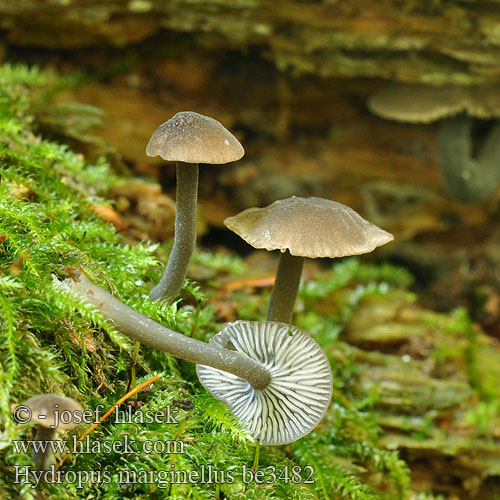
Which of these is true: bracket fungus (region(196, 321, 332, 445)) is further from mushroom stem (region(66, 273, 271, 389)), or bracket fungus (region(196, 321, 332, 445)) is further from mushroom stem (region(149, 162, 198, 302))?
mushroom stem (region(149, 162, 198, 302))

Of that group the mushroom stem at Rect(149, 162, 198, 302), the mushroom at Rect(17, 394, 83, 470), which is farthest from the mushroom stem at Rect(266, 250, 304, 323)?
the mushroom at Rect(17, 394, 83, 470)

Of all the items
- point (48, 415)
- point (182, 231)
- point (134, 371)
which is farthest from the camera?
point (182, 231)

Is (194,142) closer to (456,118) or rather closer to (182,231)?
(182,231)

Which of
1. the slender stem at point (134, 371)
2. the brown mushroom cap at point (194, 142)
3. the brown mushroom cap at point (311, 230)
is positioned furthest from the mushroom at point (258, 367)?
the brown mushroom cap at point (194, 142)

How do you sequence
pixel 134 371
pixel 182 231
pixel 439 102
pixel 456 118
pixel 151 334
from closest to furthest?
pixel 151 334
pixel 134 371
pixel 182 231
pixel 439 102
pixel 456 118

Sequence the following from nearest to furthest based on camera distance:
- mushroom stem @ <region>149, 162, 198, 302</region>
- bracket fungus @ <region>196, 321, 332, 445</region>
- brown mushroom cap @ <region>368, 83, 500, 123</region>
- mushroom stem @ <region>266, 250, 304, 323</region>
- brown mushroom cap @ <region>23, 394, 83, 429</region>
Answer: brown mushroom cap @ <region>23, 394, 83, 429</region> → bracket fungus @ <region>196, 321, 332, 445</region> → mushroom stem @ <region>149, 162, 198, 302</region> → mushroom stem @ <region>266, 250, 304, 323</region> → brown mushroom cap @ <region>368, 83, 500, 123</region>

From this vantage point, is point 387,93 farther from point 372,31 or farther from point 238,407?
point 238,407

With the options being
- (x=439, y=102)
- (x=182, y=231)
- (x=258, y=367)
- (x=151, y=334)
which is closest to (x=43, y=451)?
(x=151, y=334)
